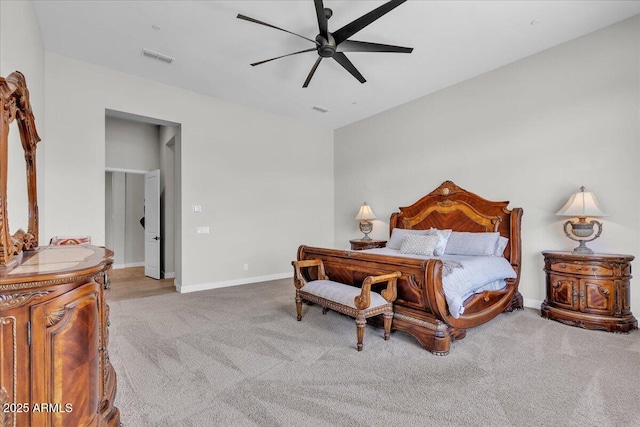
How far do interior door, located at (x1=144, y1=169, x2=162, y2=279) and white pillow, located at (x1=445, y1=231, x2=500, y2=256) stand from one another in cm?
553

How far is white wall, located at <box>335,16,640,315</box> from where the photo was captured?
350cm

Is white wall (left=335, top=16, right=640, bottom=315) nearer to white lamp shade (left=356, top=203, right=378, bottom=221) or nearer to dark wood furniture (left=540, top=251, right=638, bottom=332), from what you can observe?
dark wood furniture (left=540, top=251, right=638, bottom=332)

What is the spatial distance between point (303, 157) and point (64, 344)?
19.5 feet

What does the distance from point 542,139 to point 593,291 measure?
78.0 inches

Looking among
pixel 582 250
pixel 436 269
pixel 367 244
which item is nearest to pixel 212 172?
pixel 367 244

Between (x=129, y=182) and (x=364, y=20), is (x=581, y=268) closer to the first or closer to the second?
(x=364, y=20)

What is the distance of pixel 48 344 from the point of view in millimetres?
1117

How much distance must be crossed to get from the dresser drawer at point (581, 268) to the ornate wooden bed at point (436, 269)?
50 centimetres

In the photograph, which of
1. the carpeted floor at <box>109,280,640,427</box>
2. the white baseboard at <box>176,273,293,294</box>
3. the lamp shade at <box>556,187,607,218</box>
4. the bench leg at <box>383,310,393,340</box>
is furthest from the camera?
the white baseboard at <box>176,273,293,294</box>

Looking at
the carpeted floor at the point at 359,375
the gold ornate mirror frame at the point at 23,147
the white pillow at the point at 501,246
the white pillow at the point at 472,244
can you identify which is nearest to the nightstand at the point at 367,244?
the white pillow at the point at 472,244

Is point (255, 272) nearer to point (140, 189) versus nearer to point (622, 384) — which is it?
point (140, 189)

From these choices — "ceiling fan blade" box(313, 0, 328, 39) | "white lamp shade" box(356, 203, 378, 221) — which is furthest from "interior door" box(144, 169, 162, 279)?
"ceiling fan blade" box(313, 0, 328, 39)

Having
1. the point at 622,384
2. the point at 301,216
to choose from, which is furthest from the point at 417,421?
the point at 301,216

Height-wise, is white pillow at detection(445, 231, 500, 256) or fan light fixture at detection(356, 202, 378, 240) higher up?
fan light fixture at detection(356, 202, 378, 240)
